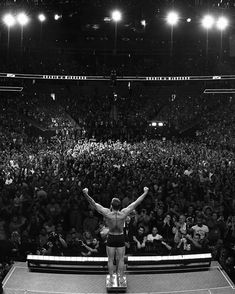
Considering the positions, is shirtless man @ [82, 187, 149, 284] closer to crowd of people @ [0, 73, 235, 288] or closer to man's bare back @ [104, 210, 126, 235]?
man's bare back @ [104, 210, 126, 235]

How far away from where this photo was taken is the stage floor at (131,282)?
4996mm

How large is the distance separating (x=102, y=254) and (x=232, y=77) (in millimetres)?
21372

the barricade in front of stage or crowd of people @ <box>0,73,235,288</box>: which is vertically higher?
crowd of people @ <box>0,73,235,288</box>

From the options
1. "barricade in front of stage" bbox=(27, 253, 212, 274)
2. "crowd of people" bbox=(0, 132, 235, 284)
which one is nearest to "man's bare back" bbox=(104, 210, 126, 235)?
"barricade in front of stage" bbox=(27, 253, 212, 274)

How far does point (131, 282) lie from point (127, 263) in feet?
1.66

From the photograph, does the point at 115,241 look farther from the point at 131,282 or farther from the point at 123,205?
the point at 123,205

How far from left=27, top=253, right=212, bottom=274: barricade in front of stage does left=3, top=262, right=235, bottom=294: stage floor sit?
0.34 feet

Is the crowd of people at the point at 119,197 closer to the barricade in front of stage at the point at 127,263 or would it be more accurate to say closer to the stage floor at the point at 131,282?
the barricade in front of stage at the point at 127,263

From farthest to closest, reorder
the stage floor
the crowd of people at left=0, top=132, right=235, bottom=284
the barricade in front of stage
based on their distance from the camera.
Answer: the crowd of people at left=0, top=132, right=235, bottom=284, the barricade in front of stage, the stage floor

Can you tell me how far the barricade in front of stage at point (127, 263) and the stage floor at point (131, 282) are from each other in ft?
0.34

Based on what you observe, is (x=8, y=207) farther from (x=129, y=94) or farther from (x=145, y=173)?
(x=129, y=94)

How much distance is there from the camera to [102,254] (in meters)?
6.22

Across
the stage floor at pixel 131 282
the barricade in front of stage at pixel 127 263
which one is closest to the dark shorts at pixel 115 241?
the stage floor at pixel 131 282

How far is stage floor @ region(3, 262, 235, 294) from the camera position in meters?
5.00
